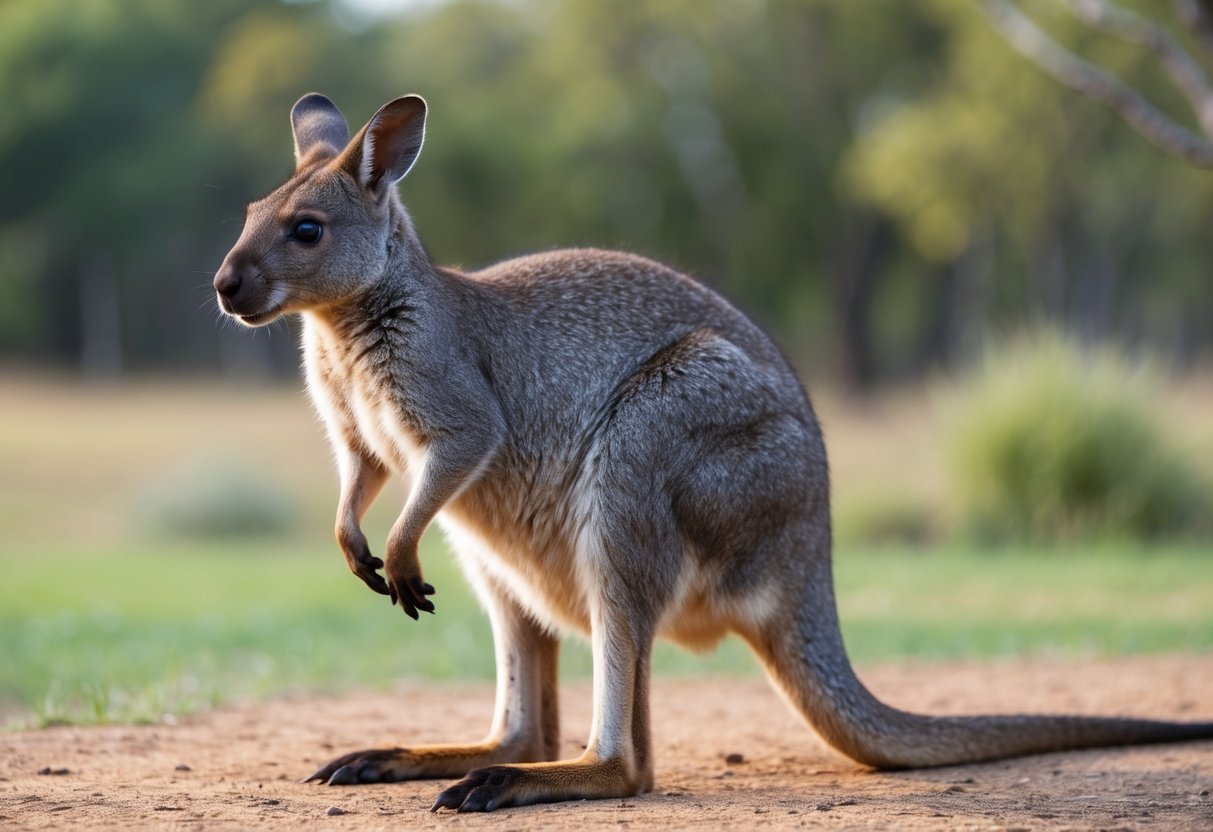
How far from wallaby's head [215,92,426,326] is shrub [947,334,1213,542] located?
9.25 metres

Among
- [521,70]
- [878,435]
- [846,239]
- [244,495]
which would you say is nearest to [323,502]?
[244,495]

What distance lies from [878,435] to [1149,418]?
11196 mm

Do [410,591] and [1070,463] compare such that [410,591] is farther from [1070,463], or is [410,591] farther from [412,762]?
[1070,463]

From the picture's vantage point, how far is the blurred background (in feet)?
41.5

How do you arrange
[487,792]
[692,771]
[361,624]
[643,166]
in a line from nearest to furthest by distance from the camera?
[487,792], [692,771], [361,624], [643,166]

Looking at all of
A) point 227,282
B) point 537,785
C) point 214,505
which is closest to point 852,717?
point 537,785

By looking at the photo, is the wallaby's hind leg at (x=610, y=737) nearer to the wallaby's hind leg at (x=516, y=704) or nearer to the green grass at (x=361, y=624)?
the wallaby's hind leg at (x=516, y=704)

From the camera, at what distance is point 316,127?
4957 millimetres

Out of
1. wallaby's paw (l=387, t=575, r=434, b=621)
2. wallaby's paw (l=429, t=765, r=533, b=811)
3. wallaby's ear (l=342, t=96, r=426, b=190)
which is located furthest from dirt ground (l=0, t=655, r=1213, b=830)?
wallaby's ear (l=342, t=96, r=426, b=190)

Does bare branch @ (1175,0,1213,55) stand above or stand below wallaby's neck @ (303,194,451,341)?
above

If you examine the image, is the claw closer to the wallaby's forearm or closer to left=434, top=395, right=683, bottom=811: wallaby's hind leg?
the wallaby's forearm

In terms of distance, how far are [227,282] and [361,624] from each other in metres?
5.88

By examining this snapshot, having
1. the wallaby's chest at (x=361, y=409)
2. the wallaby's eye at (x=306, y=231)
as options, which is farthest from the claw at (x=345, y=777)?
the wallaby's eye at (x=306, y=231)

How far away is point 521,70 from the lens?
46781 millimetres
